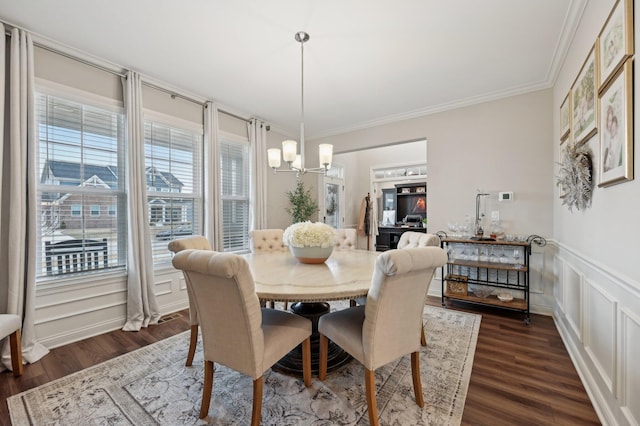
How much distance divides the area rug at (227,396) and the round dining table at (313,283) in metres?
0.16

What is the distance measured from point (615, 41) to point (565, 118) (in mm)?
1347

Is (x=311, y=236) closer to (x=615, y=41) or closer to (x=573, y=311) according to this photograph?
(x=615, y=41)

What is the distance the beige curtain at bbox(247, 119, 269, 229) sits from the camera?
14.0 feet

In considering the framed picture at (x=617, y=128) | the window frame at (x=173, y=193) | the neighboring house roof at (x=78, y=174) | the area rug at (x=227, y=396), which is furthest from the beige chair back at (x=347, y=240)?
the neighboring house roof at (x=78, y=174)

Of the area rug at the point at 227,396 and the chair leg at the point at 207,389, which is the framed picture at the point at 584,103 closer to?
the area rug at the point at 227,396

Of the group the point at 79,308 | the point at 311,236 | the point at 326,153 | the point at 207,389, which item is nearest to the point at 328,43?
the point at 326,153

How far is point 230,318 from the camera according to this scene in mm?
1418

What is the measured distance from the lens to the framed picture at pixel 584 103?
1.79m

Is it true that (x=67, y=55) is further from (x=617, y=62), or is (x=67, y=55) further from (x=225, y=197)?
(x=617, y=62)

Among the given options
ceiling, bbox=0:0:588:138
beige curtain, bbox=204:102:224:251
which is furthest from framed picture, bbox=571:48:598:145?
beige curtain, bbox=204:102:224:251

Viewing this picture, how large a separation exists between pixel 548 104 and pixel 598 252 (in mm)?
2236

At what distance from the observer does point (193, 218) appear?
362 cm

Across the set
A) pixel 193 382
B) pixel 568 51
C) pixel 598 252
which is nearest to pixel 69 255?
pixel 193 382

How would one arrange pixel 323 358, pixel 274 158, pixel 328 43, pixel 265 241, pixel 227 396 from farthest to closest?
pixel 265 241 < pixel 274 158 < pixel 328 43 < pixel 323 358 < pixel 227 396
